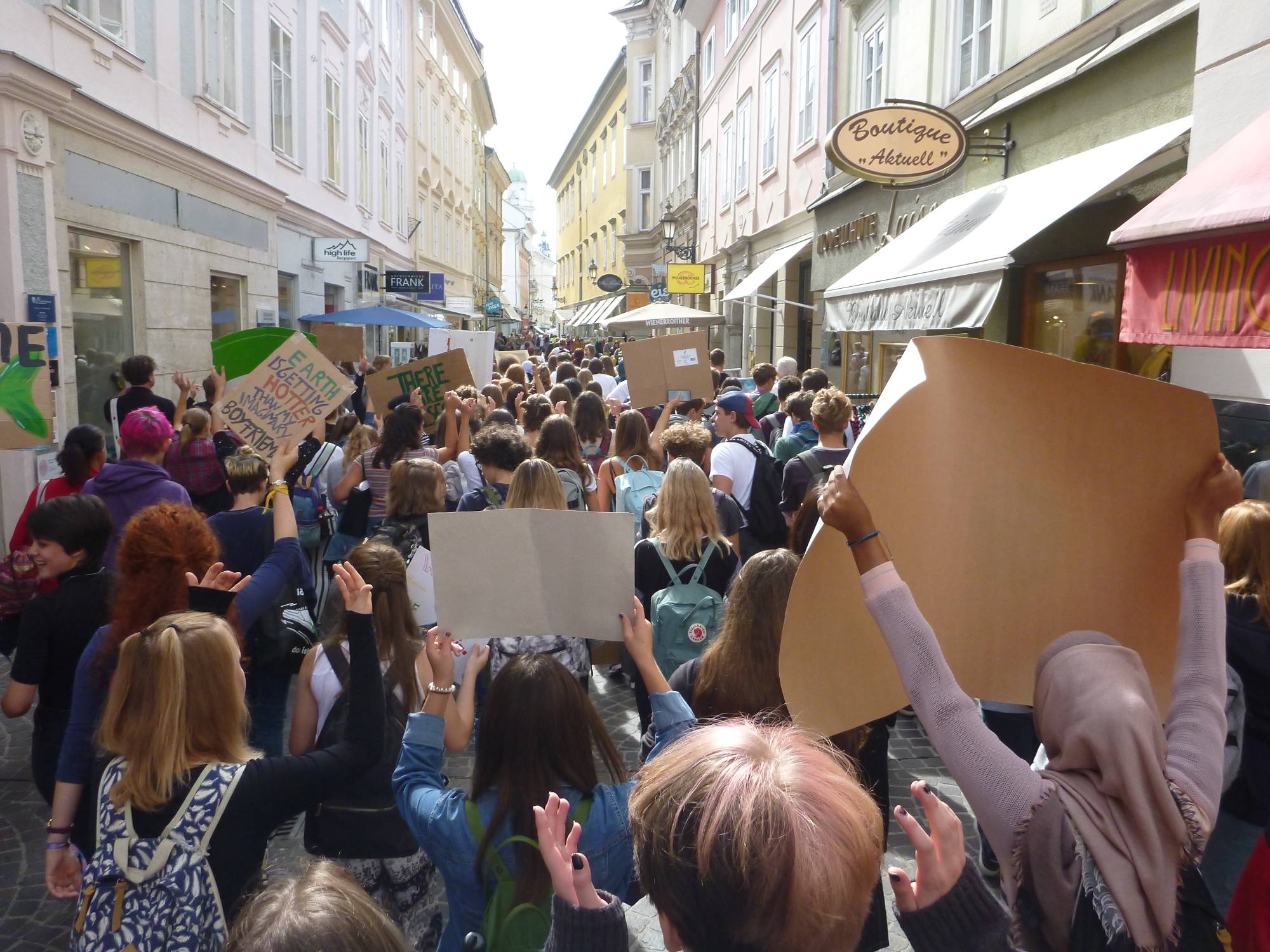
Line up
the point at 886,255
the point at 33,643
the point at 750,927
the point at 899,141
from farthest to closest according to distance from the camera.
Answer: the point at 886,255 < the point at 899,141 < the point at 33,643 < the point at 750,927

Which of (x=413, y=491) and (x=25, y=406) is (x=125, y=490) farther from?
(x=413, y=491)

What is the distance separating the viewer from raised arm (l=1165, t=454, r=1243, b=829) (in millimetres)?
1778

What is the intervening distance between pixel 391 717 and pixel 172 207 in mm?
10601

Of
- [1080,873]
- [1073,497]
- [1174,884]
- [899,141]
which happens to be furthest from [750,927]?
[899,141]

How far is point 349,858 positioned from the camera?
284cm

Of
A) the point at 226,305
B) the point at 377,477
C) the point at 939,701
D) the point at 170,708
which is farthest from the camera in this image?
the point at 226,305

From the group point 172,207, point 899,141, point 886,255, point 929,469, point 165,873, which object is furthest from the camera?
point 172,207

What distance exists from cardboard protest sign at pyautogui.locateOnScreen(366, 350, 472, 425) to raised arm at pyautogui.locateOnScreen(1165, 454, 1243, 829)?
6.40m

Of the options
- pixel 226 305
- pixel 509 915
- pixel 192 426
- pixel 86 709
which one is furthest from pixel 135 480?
pixel 226 305

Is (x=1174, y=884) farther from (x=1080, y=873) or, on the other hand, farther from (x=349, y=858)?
(x=349, y=858)

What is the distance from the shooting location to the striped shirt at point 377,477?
583 centimetres

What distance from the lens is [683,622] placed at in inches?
152

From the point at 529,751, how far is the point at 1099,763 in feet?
3.90

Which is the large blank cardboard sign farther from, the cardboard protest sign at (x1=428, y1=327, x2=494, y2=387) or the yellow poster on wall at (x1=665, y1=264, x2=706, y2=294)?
the yellow poster on wall at (x1=665, y1=264, x2=706, y2=294)
